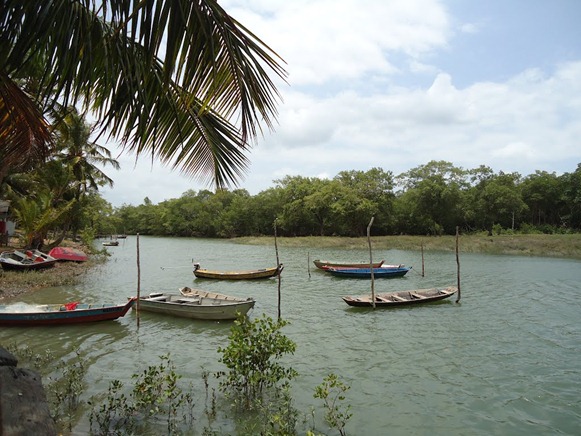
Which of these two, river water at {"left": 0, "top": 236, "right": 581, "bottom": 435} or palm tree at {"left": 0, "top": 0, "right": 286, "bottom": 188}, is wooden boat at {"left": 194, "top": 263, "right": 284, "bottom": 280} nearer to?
river water at {"left": 0, "top": 236, "right": 581, "bottom": 435}

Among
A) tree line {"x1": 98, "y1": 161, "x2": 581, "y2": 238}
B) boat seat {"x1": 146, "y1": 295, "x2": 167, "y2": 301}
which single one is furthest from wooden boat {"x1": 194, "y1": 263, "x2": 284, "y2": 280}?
tree line {"x1": 98, "y1": 161, "x2": 581, "y2": 238}

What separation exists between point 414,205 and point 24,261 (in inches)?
2141

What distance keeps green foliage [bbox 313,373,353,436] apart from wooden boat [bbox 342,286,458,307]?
8151 millimetres

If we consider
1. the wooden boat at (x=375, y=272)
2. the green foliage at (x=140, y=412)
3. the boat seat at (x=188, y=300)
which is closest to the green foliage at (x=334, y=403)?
the green foliage at (x=140, y=412)

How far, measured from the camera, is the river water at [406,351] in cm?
789

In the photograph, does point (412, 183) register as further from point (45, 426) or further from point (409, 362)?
point (45, 426)

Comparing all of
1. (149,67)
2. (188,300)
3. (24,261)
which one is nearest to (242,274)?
(188,300)

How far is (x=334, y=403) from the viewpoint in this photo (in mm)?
8062

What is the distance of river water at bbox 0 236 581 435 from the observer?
7.89 meters

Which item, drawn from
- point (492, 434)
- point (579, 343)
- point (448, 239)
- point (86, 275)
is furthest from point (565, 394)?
point (448, 239)

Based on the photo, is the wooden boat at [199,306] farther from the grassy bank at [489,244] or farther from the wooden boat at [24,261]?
the grassy bank at [489,244]

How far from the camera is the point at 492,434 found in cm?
716

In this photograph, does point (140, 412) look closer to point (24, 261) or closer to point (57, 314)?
point (57, 314)

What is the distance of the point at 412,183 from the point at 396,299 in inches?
2266
